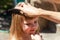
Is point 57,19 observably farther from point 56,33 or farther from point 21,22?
point 56,33

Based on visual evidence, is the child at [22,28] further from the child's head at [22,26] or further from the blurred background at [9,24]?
the blurred background at [9,24]

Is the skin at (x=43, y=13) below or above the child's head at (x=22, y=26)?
above

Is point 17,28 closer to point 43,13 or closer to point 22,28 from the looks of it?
point 22,28

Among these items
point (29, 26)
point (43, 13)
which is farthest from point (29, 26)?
point (43, 13)

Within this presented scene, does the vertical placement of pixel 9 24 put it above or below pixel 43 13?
below

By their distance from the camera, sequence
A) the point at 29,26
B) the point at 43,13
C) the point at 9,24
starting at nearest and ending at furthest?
the point at 43,13 → the point at 29,26 → the point at 9,24

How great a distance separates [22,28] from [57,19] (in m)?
0.21

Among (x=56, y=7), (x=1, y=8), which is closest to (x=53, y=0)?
(x=56, y=7)

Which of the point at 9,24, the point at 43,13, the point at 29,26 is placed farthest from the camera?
the point at 9,24

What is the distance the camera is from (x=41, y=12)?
578 mm

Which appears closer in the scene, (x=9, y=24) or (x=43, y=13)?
(x=43, y=13)

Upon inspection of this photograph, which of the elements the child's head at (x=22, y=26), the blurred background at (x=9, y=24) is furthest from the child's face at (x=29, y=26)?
the blurred background at (x=9, y=24)

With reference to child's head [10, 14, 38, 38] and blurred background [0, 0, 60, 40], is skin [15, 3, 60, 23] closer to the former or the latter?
child's head [10, 14, 38, 38]

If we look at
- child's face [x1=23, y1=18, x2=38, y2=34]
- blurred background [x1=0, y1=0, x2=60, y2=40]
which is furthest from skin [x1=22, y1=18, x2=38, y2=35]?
blurred background [x1=0, y1=0, x2=60, y2=40]
